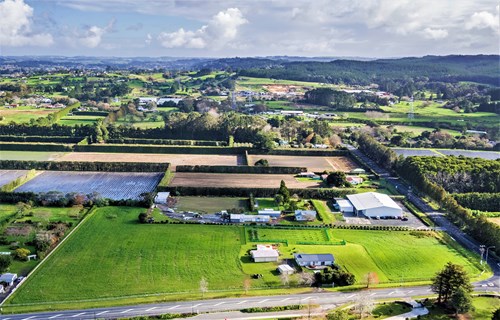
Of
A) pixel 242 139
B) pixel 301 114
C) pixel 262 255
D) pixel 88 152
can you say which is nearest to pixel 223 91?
pixel 301 114

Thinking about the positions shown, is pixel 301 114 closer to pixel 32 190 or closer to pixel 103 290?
pixel 32 190

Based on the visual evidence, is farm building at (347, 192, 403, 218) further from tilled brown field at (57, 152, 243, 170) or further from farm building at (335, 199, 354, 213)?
tilled brown field at (57, 152, 243, 170)

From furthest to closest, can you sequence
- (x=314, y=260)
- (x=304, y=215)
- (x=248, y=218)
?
(x=304, y=215) < (x=248, y=218) < (x=314, y=260)

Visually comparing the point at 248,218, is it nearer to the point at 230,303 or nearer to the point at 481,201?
the point at 230,303

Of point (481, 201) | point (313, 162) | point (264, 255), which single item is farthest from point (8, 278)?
point (481, 201)

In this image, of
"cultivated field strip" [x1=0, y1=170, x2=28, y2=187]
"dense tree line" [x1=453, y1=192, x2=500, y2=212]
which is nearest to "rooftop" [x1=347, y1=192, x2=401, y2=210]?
"dense tree line" [x1=453, y1=192, x2=500, y2=212]

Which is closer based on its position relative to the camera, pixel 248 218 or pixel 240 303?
pixel 240 303
